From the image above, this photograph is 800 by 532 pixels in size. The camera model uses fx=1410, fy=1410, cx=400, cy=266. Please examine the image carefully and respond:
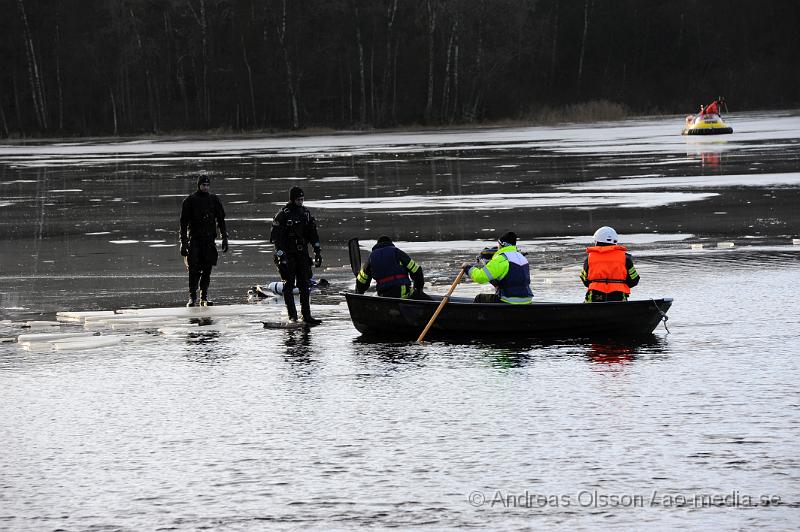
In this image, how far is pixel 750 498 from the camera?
8633mm

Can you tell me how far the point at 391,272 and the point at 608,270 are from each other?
2.36 meters

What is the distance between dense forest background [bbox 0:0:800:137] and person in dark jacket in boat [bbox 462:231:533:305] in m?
73.0

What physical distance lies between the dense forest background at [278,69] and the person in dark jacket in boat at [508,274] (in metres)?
73.0

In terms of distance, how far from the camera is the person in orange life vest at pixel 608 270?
14492 millimetres

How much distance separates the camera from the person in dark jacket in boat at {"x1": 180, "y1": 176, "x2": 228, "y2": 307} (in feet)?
59.2

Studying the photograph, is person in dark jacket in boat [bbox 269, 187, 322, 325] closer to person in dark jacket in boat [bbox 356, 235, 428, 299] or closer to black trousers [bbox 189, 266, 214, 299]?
person in dark jacket in boat [bbox 356, 235, 428, 299]

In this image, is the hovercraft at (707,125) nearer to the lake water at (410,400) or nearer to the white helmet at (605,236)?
the lake water at (410,400)

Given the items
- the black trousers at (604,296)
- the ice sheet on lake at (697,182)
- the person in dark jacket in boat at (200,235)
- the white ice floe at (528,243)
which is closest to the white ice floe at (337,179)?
the ice sheet on lake at (697,182)

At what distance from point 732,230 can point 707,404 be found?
1419cm

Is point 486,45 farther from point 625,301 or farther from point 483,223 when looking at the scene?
point 625,301

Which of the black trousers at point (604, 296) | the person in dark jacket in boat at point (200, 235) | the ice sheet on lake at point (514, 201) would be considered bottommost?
the black trousers at point (604, 296)

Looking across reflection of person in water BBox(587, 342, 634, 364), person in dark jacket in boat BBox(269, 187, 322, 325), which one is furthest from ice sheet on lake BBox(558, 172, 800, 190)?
reflection of person in water BBox(587, 342, 634, 364)

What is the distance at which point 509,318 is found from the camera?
14594mm

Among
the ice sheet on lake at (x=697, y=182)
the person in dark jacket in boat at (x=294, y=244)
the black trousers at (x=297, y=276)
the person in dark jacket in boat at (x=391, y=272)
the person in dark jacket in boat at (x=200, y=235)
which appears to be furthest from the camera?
the ice sheet on lake at (x=697, y=182)
